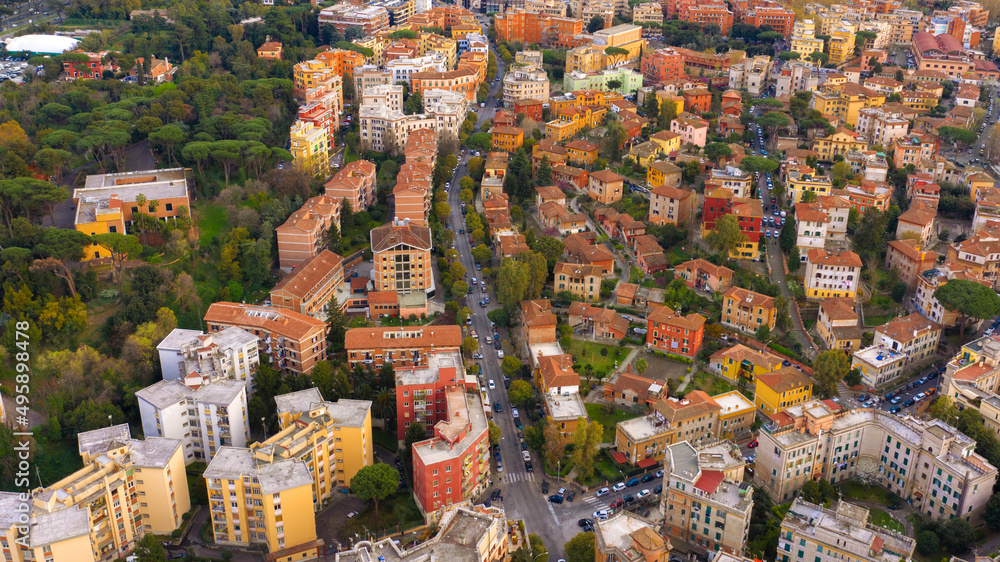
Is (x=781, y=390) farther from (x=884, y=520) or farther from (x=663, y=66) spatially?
(x=663, y=66)

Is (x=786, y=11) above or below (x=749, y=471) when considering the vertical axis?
above

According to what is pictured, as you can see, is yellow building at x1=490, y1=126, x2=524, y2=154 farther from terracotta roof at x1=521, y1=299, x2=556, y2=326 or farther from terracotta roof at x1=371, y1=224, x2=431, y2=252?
terracotta roof at x1=521, y1=299, x2=556, y2=326

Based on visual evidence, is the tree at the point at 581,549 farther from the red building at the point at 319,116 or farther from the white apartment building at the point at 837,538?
the red building at the point at 319,116

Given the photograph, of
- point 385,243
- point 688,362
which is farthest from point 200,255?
point 688,362

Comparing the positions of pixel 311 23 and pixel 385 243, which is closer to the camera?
pixel 385 243

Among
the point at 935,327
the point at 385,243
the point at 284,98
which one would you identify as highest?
the point at 284,98

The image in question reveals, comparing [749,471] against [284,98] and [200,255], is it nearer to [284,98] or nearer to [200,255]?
[200,255]

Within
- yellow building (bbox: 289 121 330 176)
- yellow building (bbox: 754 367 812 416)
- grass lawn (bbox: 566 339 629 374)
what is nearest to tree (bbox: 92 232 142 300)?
yellow building (bbox: 289 121 330 176)

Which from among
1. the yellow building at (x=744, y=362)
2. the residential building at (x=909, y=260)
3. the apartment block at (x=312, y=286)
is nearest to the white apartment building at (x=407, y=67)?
the apartment block at (x=312, y=286)
